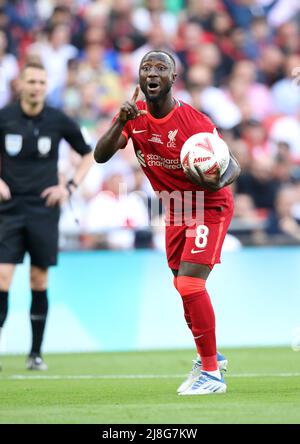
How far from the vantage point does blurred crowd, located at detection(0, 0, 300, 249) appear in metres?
14.8

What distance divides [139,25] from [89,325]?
7068mm

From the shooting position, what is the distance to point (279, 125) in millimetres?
17281

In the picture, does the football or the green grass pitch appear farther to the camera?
the football

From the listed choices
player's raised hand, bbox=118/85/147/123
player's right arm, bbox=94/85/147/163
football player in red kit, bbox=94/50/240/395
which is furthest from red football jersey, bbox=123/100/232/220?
player's raised hand, bbox=118/85/147/123

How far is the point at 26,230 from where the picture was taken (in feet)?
34.2

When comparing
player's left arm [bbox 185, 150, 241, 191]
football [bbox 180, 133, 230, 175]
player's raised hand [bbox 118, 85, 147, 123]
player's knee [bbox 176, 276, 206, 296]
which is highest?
player's raised hand [bbox 118, 85, 147, 123]

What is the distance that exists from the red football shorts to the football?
429 mm

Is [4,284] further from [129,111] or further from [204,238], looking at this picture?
[129,111]

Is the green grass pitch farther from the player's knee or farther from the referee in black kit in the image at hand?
the referee in black kit

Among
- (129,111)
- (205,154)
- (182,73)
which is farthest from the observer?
(182,73)

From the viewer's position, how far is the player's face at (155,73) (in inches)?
304

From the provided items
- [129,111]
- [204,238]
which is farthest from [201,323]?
[129,111]

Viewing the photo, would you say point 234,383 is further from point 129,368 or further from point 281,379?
point 129,368

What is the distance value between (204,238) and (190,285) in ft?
1.20
